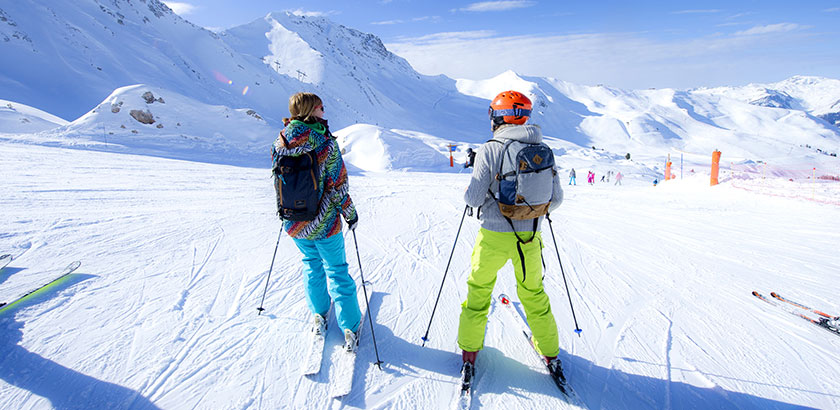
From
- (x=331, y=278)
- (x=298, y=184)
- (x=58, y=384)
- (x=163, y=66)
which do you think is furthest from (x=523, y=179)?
(x=163, y=66)

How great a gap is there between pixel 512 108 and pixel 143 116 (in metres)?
20.6

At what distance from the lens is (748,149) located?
77.4 m

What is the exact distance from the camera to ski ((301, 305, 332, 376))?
2.50 meters

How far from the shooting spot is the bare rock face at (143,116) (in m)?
16.9

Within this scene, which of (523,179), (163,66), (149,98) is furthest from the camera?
(163,66)

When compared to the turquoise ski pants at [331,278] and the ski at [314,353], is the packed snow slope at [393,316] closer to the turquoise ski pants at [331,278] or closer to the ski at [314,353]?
the ski at [314,353]

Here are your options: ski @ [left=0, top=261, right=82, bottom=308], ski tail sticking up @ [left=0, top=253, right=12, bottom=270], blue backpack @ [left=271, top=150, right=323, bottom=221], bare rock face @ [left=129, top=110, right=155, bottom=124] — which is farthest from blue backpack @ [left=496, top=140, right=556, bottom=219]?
bare rock face @ [left=129, top=110, right=155, bottom=124]

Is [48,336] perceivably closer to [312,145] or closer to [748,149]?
[312,145]

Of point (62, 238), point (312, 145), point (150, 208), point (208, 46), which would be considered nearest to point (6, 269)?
point (62, 238)

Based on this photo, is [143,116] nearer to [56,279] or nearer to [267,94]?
[56,279]

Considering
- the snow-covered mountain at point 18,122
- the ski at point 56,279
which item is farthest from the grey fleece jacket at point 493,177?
the snow-covered mountain at point 18,122

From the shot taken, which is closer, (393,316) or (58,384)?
(58,384)

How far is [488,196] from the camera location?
2375mm

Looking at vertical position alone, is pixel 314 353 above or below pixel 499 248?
below
